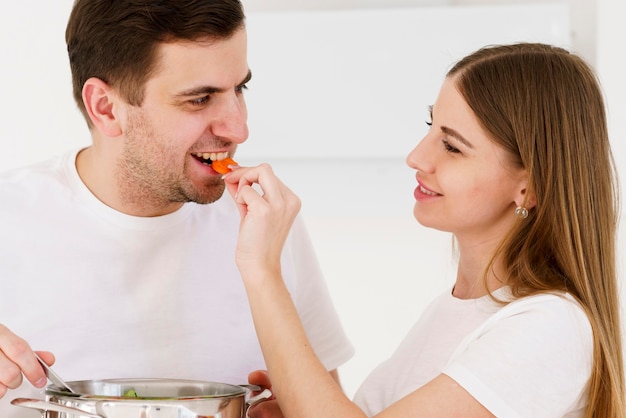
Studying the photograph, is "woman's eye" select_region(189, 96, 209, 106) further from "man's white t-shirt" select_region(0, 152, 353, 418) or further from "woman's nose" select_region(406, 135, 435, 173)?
"woman's nose" select_region(406, 135, 435, 173)

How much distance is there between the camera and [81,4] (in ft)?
5.38

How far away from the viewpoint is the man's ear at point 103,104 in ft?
5.39

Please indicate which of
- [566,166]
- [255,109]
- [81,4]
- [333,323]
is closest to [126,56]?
[81,4]

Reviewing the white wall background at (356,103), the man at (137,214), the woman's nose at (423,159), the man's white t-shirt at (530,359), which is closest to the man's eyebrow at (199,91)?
the man at (137,214)

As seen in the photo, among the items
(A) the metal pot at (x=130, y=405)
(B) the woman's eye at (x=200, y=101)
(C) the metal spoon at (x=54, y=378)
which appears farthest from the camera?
(B) the woman's eye at (x=200, y=101)

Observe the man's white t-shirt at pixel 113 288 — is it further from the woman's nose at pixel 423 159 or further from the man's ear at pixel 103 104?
the woman's nose at pixel 423 159

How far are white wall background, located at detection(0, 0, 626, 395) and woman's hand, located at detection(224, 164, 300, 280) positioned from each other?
118 centimetres

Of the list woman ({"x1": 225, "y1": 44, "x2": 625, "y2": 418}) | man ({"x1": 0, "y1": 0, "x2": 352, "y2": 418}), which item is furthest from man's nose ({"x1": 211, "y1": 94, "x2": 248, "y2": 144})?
woman ({"x1": 225, "y1": 44, "x2": 625, "y2": 418})

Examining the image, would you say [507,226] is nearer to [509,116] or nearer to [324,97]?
[509,116]

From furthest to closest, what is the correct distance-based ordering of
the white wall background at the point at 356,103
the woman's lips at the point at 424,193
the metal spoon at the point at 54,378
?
the white wall background at the point at 356,103 < the woman's lips at the point at 424,193 < the metal spoon at the point at 54,378

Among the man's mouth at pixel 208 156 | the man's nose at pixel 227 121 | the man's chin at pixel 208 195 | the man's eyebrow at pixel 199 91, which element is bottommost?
the man's chin at pixel 208 195

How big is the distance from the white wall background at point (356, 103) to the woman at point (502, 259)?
102cm

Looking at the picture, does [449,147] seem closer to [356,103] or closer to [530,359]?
[530,359]

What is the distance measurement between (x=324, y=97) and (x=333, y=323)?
91cm
